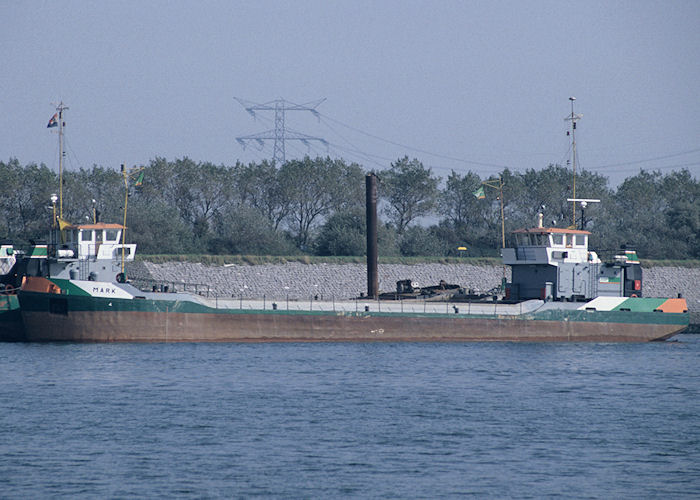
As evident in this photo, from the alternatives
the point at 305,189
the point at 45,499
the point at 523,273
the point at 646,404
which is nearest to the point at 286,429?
the point at 45,499

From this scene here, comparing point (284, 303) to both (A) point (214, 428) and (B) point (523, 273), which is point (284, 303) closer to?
(B) point (523, 273)

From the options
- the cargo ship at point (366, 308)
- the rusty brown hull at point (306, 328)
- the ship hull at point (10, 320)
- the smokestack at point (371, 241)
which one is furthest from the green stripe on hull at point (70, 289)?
the smokestack at point (371, 241)

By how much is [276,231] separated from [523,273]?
4425cm

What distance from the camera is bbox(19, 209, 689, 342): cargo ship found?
4753 centimetres

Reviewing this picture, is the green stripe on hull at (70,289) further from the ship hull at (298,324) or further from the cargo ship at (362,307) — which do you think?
the ship hull at (298,324)

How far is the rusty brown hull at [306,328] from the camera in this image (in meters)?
47.6

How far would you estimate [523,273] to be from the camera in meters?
55.8

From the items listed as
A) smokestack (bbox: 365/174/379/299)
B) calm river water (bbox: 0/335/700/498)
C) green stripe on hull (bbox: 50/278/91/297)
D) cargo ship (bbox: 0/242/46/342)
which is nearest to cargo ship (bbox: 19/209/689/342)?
green stripe on hull (bbox: 50/278/91/297)

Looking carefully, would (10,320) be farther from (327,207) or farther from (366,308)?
(327,207)

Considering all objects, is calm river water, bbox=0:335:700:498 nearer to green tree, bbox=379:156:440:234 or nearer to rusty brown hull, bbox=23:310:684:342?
rusty brown hull, bbox=23:310:684:342

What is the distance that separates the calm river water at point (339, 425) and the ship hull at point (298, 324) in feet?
8.51

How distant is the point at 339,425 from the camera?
93.2ft

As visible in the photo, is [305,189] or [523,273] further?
[305,189]

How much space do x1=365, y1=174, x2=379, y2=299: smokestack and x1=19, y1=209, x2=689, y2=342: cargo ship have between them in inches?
29.9
